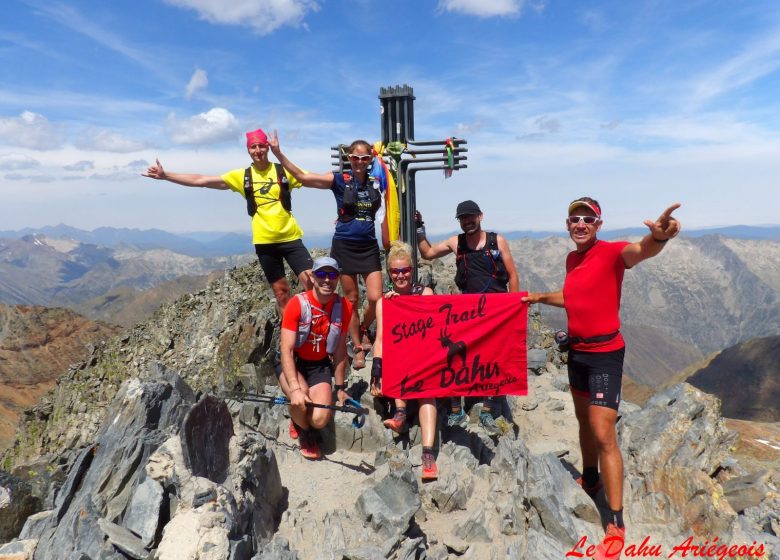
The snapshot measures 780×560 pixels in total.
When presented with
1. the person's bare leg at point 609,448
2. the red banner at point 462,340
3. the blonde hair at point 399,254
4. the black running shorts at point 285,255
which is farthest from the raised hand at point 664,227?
the black running shorts at point 285,255

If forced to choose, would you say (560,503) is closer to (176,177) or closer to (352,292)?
(352,292)

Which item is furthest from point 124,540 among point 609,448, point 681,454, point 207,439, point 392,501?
point 681,454

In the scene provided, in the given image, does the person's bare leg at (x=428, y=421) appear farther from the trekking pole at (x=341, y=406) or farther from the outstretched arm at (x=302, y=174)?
the outstretched arm at (x=302, y=174)

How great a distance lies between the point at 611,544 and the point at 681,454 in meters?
3.02

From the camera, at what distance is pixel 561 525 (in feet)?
23.8

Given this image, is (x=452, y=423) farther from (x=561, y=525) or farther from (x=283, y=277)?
(x=283, y=277)

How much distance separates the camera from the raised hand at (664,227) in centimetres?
584

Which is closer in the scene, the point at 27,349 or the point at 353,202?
the point at 353,202

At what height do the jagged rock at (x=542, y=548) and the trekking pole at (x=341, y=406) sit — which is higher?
the trekking pole at (x=341, y=406)

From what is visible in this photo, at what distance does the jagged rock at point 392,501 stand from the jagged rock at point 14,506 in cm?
515

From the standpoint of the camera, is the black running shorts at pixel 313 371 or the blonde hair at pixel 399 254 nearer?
the blonde hair at pixel 399 254

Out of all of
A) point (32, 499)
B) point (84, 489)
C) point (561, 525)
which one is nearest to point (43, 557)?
point (84, 489)

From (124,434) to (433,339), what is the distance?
18.7 ft

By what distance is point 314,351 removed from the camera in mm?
9094
